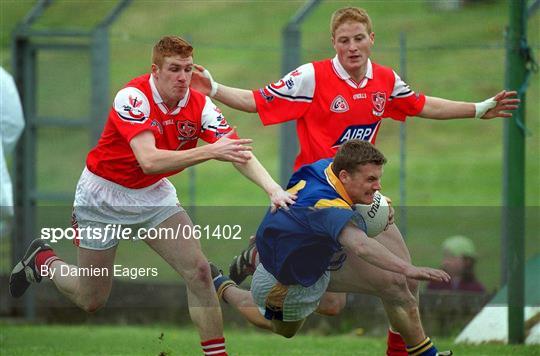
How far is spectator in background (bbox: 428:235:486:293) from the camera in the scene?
12688 mm

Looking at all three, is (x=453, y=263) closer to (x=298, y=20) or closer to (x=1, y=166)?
(x=298, y=20)

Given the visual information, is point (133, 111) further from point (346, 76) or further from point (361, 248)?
point (361, 248)

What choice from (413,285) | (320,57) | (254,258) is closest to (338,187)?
(413,285)

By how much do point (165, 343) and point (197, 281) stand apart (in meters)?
2.32

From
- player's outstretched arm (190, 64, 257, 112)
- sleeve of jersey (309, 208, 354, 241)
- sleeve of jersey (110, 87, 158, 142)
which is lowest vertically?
sleeve of jersey (309, 208, 354, 241)

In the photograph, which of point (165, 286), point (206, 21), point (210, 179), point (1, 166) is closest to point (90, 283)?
point (1, 166)

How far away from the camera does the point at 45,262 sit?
10164 millimetres

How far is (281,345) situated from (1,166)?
2.67m

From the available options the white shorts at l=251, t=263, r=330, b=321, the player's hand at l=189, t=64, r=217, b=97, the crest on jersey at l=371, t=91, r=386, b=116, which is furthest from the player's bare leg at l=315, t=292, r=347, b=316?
the player's hand at l=189, t=64, r=217, b=97

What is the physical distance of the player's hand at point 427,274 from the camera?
788 centimetres

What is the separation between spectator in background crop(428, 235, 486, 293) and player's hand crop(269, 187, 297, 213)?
3940mm

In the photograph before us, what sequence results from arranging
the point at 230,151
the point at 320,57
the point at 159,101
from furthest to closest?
the point at 320,57
the point at 159,101
the point at 230,151

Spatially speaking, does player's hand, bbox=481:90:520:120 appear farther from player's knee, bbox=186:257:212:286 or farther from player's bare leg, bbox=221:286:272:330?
player's knee, bbox=186:257:212:286

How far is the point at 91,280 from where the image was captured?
9.61 metres
